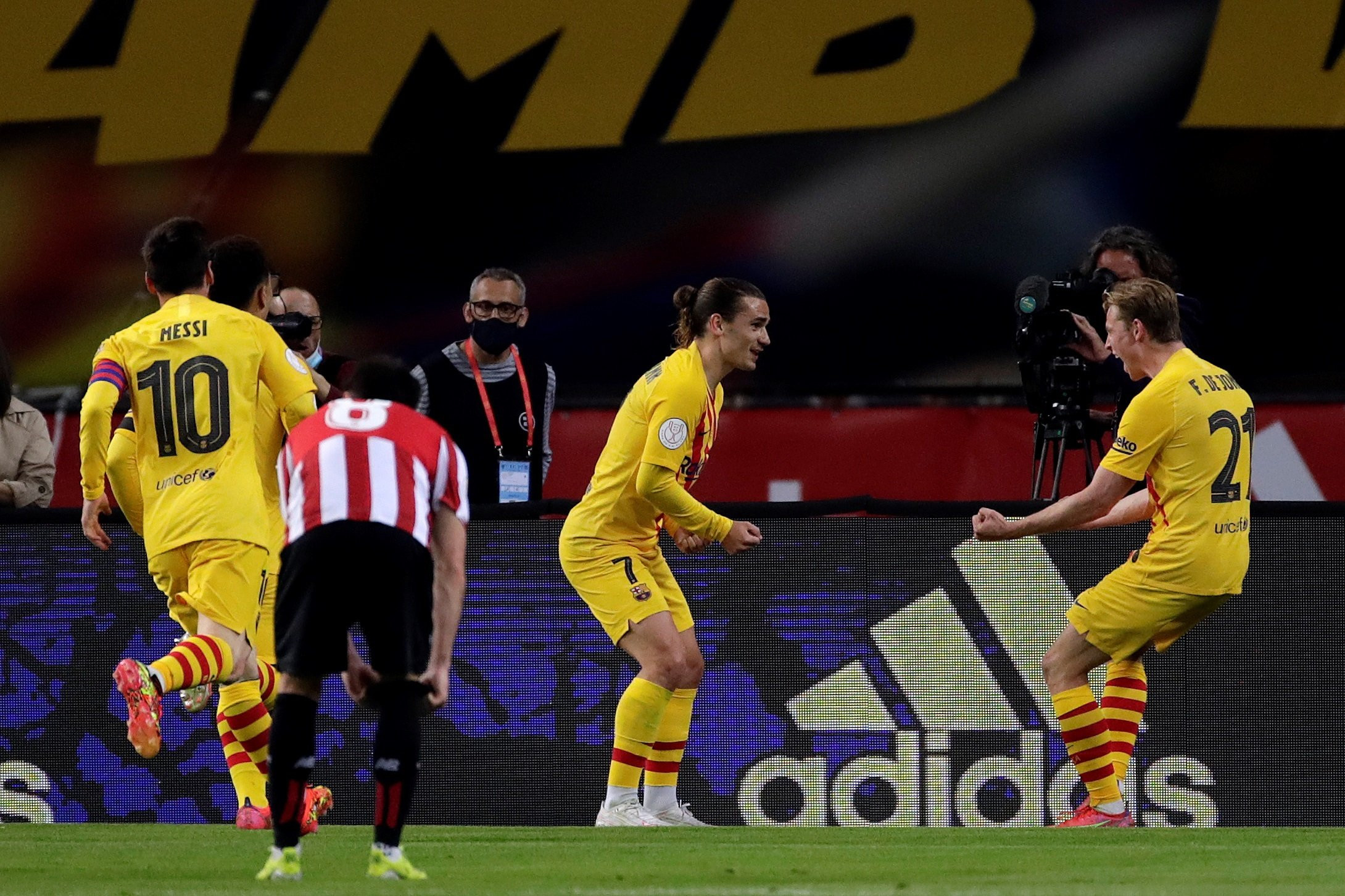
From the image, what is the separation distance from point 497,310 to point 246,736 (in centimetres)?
275

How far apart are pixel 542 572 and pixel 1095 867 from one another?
9.81 feet

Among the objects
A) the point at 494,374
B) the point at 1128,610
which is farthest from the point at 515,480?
the point at 1128,610

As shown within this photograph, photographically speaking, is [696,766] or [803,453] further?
[803,453]

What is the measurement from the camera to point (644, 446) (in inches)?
313

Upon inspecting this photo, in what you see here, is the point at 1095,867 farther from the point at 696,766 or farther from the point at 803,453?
the point at 803,453

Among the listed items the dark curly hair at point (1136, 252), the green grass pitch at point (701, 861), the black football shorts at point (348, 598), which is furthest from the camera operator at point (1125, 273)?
the black football shorts at point (348, 598)

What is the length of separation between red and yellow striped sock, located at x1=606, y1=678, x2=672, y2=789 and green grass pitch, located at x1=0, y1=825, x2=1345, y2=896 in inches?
11.0

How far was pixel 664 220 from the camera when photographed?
35.6ft

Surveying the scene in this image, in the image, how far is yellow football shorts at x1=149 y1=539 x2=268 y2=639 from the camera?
712cm

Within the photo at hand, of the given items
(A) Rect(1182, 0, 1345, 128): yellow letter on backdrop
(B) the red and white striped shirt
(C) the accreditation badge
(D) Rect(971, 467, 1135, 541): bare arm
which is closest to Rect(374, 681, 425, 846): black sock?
(B) the red and white striped shirt

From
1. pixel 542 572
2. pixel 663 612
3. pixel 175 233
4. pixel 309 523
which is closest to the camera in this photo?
pixel 309 523

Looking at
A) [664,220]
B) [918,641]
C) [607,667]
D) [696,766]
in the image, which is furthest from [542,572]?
[664,220]

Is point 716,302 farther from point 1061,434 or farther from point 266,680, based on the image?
point 266,680

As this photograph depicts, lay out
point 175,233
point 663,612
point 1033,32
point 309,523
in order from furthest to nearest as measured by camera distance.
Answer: point 1033,32 < point 663,612 < point 175,233 < point 309,523
